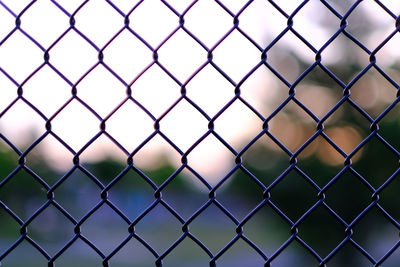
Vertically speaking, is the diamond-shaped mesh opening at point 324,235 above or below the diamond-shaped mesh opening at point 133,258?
above

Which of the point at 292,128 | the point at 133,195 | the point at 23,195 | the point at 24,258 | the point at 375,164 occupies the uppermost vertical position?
the point at 292,128

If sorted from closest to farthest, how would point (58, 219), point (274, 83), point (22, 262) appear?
1. point (274, 83)
2. point (22, 262)
3. point (58, 219)

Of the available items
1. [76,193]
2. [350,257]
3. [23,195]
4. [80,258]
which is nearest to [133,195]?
[76,193]

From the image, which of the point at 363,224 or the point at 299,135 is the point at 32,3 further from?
A: the point at 363,224

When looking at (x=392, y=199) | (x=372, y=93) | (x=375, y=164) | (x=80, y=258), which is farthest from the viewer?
(x=80, y=258)

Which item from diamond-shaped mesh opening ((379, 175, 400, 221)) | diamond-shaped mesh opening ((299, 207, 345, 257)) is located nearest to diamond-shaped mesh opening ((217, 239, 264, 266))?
diamond-shaped mesh opening ((299, 207, 345, 257))

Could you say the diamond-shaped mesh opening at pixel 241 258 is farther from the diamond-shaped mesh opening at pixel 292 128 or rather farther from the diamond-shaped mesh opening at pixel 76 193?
the diamond-shaped mesh opening at pixel 76 193

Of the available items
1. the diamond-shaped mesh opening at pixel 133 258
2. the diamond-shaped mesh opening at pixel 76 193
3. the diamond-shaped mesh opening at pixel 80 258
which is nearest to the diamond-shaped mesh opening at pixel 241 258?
the diamond-shaped mesh opening at pixel 133 258

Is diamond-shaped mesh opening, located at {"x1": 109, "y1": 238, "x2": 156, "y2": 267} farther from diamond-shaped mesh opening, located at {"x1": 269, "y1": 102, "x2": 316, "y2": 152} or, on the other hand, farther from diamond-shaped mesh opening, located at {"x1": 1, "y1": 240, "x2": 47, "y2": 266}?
diamond-shaped mesh opening, located at {"x1": 269, "y1": 102, "x2": 316, "y2": 152}

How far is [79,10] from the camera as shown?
Result: 1661 mm

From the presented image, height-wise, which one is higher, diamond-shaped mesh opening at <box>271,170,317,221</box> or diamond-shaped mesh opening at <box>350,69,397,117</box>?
diamond-shaped mesh opening at <box>350,69,397,117</box>

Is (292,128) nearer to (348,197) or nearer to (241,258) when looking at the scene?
(348,197)

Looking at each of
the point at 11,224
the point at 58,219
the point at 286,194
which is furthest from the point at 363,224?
the point at 11,224

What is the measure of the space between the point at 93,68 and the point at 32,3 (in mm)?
291
